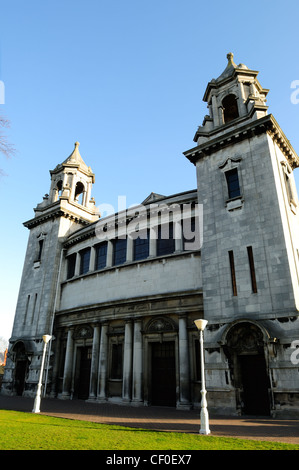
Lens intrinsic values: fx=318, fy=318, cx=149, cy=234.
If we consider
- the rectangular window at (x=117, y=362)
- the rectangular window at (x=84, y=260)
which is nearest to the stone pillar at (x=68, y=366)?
the rectangular window at (x=117, y=362)

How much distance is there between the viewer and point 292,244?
17.8 metres

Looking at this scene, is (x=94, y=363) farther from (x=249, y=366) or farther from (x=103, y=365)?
(x=249, y=366)

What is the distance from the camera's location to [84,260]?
28.8m

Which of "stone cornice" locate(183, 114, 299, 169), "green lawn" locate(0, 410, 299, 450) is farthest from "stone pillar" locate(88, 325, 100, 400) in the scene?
"stone cornice" locate(183, 114, 299, 169)

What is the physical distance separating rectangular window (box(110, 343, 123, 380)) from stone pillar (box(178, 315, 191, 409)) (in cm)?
541

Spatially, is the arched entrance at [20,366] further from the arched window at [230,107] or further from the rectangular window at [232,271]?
the arched window at [230,107]

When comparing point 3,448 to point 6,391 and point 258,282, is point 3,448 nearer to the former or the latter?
point 258,282

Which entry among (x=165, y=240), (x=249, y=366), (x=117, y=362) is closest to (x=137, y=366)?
(x=117, y=362)

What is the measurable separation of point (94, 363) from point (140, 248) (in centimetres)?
902

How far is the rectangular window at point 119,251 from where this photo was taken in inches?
996

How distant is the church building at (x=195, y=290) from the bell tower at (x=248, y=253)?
0.21ft

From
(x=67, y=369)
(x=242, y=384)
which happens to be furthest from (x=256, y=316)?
(x=67, y=369)

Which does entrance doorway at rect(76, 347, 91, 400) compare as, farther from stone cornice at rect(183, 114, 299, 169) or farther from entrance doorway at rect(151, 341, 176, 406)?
stone cornice at rect(183, 114, 299, 169)

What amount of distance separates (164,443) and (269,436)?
12.1ft
